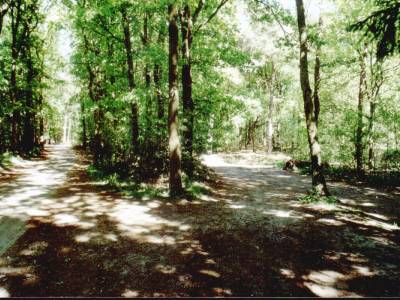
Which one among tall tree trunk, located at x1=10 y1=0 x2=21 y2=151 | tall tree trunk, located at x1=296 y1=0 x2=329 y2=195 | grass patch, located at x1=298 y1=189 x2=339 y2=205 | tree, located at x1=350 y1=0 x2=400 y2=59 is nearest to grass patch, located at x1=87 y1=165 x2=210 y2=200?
grass patch, located at x1=298 y1=189 x2=339 y2=205

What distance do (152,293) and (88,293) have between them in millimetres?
1053

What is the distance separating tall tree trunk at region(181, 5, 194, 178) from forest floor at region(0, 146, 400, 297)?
271 cm

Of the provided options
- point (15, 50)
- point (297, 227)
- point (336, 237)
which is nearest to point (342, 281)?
point (336, 237)

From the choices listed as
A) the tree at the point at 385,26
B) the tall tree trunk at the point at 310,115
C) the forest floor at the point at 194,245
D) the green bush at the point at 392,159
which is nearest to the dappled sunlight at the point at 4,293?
the forest floor at the point at 194,245

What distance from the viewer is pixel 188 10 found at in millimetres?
15891

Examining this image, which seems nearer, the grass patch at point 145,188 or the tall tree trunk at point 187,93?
the grass patch at point 145,188

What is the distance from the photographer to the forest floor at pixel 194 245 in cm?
589

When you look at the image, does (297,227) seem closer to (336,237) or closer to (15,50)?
(336,237)

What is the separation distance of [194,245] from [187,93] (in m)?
9.65

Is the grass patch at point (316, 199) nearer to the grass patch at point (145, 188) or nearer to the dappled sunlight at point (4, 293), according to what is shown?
the grass patch at point (145, 188)

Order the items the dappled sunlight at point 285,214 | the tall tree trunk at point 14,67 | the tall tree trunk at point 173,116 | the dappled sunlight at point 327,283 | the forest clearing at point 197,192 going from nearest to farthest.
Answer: the dappled sunlight at point 327,283
the forest clearing at point 197,192
the dappled sunlight at point 285,214
the tall tree trunk at point 173,116
the tall tree trunk at point 14,67

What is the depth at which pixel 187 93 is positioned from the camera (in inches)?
633

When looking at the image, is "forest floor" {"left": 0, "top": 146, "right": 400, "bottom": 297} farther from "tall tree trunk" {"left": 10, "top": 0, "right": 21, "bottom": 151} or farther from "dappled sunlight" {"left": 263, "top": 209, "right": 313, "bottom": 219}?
"tall tree trunk" {"left": 10, "top": 0, "right": 21, "bottom": 151}

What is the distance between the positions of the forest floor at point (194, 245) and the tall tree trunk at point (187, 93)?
8.88 feet
